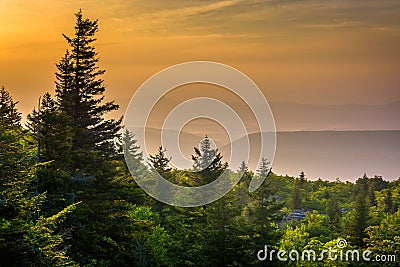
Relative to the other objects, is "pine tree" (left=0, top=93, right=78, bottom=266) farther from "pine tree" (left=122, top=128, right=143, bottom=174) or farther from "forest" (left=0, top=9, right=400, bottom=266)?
"pine tree" (left=122, top=128, right=143, bottom=174)

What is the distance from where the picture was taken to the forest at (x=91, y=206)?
61.2ft

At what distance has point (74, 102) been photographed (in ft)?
108

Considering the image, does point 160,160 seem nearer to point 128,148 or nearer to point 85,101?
point 128,148

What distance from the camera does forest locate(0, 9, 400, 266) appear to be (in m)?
18.7

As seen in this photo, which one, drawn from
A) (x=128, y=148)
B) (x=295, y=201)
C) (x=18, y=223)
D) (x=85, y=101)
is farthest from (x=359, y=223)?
(x=295, y=201)

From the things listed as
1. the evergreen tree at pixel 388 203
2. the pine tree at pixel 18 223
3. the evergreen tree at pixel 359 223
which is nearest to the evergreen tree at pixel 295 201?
the evergreen tree at pixel 388 203

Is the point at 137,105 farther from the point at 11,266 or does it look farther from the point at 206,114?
the point at 11,266

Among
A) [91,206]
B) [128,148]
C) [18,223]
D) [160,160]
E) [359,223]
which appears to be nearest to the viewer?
[18,223]

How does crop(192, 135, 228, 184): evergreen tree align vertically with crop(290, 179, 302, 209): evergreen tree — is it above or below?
below

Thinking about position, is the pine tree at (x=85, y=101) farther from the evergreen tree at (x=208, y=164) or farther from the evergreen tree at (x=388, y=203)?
the evergreen tree at (x=388, y=203)

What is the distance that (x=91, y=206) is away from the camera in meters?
29.3

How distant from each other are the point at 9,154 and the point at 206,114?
3323cm

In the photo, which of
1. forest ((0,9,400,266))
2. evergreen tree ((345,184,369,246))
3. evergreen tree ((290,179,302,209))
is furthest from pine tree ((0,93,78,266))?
evergreen tree ((290,179,302,209))

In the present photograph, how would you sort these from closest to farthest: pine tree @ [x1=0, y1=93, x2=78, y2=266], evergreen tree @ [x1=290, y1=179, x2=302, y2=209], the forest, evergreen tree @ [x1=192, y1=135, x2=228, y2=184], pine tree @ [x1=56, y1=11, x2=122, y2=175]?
pine tree @ [x1=0, y1=93, x2=78, y2=266] < the forest < pine tree @ [x1=56, y1=11, x2=122, y2=175] < evergreen tree @ [x1=192, y1=135, x2=228, y2=184] < evergreen tree @ [x1=290, y1=179, x2=302, y2=209]
